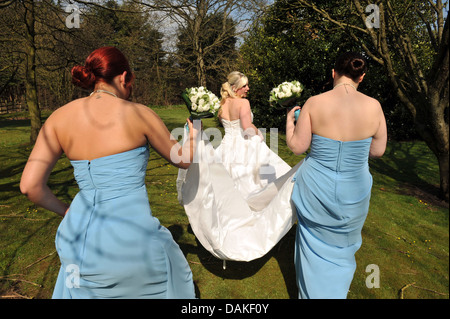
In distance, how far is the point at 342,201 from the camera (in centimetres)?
270

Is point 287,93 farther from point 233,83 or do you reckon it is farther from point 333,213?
point 333,213

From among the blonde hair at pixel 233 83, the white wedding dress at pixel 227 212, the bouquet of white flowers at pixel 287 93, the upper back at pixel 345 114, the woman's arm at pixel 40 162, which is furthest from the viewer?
the blonde hair at pixel 233 83

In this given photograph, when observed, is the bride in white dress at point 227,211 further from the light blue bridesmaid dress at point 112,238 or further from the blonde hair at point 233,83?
the blonde hair at point 233,83

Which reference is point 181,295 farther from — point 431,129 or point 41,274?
point 431,129

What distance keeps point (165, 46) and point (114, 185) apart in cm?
2411

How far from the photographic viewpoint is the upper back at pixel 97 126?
1.90 meters

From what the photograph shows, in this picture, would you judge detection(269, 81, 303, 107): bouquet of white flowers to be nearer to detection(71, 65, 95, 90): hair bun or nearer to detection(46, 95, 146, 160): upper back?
detection(46, 95, 146, 160): upper back

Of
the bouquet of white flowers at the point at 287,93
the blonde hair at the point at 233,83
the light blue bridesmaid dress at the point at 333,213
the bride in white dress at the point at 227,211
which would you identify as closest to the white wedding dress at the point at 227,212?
the bride in white dress at the point at 227,211

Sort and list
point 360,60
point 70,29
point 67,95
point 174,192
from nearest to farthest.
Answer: point 360,60 → point 174,192 → point 70,29 → point 67,95

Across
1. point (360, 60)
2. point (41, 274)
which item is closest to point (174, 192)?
point (41, 274)

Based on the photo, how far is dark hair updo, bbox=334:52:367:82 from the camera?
263cm

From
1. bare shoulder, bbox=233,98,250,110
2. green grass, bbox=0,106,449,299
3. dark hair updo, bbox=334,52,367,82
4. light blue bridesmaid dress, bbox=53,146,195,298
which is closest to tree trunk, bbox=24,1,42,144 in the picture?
green grass, bbox=0,106,449,299

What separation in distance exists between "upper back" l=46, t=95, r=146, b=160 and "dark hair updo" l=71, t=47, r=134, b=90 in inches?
5.9

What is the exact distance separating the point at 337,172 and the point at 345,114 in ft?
1.83
